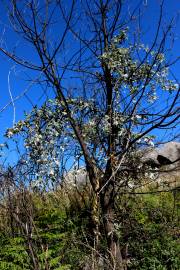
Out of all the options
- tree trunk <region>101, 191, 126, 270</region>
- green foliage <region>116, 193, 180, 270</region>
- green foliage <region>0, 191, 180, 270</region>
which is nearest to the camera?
tree trunk <region>101, 191, 126, 270</region>

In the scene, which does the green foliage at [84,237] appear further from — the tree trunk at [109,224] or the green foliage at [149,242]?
the tree trunk at [109,224]

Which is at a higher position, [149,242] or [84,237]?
[84,237]

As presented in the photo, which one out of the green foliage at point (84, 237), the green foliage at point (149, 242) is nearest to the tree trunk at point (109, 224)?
the green foliage at point (84, 237)

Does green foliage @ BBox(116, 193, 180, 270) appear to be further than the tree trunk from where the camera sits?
Yes

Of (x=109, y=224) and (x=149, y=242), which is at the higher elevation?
(x=109, y=224)

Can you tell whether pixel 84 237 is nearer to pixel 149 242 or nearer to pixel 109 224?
pixel 149 242

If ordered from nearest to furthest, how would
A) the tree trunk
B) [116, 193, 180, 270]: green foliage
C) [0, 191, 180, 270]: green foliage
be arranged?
the tree trunk
[0, 191, 180, 270]: green foliage
[116, 193, 180, 270]: green foliage

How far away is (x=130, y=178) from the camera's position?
6.09m

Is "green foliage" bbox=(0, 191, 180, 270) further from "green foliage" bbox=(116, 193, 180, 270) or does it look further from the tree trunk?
the tree trunk

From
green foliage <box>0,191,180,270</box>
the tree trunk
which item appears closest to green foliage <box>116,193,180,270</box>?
green foliage <box>0,191,180,270</box>

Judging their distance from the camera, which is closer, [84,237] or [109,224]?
[109,224]

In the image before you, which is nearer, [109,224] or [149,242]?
[109,224]

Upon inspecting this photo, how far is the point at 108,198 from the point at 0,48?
2269 mm

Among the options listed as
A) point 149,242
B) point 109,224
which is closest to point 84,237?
point 149,242
